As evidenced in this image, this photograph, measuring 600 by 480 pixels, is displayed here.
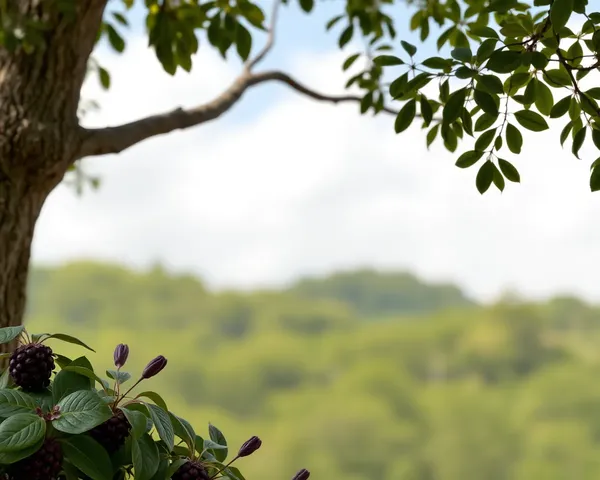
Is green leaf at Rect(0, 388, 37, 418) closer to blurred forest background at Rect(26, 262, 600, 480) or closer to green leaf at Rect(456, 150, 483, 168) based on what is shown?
green leaf at Rect(456, 150, 483, 168)

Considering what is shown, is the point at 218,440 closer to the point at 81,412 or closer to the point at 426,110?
the point at 81,412

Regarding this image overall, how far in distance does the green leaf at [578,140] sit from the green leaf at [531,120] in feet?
0.14

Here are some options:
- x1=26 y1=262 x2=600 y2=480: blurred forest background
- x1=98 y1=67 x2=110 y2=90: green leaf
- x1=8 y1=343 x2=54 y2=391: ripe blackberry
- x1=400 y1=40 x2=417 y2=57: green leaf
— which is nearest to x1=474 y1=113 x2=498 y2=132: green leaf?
x1=400 y1=40 x2=417 y2=57: green leaf

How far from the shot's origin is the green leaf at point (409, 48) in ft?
4.05

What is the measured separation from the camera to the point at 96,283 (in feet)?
96.4

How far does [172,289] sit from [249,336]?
3606 mm

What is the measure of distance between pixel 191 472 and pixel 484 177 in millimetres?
600

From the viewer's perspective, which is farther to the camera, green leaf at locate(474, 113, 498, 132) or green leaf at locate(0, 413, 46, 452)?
green leaf at locate(474, 113, 498, 132)

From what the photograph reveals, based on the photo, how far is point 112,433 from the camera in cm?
81

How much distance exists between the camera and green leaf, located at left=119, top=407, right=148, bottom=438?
0.77m

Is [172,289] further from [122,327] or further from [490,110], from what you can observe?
[490,110]

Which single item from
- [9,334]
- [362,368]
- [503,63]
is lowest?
[362,368]

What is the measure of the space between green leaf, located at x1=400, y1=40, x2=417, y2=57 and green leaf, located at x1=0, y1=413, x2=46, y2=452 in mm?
725

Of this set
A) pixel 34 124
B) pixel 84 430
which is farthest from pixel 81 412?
pixel 34 124
